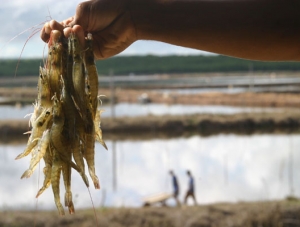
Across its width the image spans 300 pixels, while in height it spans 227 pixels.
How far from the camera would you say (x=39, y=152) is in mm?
720

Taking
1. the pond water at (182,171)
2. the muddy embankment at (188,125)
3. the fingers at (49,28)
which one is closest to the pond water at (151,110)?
the muddy embankment at (188,125)

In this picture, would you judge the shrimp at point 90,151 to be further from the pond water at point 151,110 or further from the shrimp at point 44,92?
the pond water at point 151,110

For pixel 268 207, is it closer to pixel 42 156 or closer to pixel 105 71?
pixel 42 156

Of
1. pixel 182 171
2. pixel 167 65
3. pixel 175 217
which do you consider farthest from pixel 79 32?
pixel 167 65

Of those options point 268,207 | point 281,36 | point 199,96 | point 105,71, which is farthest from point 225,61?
point 281,36

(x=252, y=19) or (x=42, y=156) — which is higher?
(x=252, y=19)

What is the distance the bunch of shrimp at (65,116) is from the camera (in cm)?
71

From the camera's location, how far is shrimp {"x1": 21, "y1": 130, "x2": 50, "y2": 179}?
71cm

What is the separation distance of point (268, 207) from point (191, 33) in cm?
392

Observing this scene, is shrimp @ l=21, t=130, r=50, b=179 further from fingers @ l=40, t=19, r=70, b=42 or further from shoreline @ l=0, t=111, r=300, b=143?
shoreline @ l=0, t=111, r=300, b=143

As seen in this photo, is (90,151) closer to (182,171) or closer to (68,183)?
(68,183)

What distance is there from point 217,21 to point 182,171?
712cm

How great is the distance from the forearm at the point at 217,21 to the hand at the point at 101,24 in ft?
0.06

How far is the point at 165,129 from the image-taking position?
1119 cm
